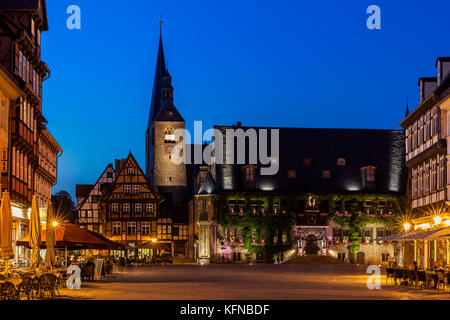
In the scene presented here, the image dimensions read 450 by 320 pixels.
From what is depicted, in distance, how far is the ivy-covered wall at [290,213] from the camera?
268 ft

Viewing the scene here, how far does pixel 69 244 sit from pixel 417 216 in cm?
2535

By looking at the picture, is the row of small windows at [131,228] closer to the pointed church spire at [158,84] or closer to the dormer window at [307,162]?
the dormer window at [307,162]

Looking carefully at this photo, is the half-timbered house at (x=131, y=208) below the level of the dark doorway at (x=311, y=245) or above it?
above

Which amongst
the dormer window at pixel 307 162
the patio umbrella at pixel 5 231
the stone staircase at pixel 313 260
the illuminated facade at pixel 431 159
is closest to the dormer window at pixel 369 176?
the dormer window at pixel 307 162

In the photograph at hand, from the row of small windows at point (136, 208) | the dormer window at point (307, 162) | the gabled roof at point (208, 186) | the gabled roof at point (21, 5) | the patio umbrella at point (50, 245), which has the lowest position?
the patio umbrella at point (50, 245)

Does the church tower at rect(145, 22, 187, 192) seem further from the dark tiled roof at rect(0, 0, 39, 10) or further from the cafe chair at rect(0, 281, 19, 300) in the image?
the cafe chair at rect(0, 281, 19, 300)

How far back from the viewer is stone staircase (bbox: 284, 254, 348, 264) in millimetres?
79256

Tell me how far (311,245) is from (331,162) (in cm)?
943

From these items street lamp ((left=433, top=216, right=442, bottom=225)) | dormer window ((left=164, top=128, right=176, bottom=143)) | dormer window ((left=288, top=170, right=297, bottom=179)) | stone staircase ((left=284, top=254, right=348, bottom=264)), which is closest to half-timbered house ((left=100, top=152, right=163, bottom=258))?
dormer window ((left=288, top=170, right=297, bottom=179))

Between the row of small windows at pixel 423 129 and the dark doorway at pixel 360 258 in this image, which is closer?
the row of small windows at pixel 423 129

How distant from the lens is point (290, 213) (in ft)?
270

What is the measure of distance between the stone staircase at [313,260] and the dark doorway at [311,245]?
1.40 m

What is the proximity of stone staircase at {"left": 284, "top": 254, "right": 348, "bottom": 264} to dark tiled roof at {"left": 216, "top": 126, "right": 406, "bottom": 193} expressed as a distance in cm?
714

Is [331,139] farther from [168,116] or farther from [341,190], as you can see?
[168,116]
